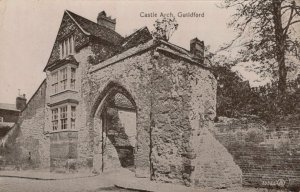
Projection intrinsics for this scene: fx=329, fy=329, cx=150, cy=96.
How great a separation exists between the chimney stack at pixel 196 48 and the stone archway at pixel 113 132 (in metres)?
2.61

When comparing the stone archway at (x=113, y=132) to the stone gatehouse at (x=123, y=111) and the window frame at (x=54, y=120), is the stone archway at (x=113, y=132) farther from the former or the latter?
the window frame at (x=54, y=120)

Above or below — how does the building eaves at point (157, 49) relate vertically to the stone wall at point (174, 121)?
above

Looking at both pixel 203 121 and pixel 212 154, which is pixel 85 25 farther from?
pixel 212 154

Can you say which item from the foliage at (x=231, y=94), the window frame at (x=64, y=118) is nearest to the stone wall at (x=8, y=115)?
the window frame at (x=64, y=118)

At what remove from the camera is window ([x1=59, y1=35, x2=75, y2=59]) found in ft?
46.1

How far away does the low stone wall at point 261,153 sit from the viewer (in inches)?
282

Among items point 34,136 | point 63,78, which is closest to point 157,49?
point 63,78

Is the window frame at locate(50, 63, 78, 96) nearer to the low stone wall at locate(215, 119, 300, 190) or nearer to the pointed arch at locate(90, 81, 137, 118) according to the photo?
the pointed arch at locate(90, 81, 137, 118)

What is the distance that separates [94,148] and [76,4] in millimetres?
6249

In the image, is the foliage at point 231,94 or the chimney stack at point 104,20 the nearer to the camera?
the foliage at point 231,94

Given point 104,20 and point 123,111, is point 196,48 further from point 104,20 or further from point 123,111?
point 104,20

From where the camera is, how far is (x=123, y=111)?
48.9 ft

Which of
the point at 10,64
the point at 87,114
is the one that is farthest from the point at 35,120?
the point at 10,64

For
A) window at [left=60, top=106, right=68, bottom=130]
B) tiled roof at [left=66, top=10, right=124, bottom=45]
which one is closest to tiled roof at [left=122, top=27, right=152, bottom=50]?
tiled roof at [left=66, top=10, right=124, bottom=45]
